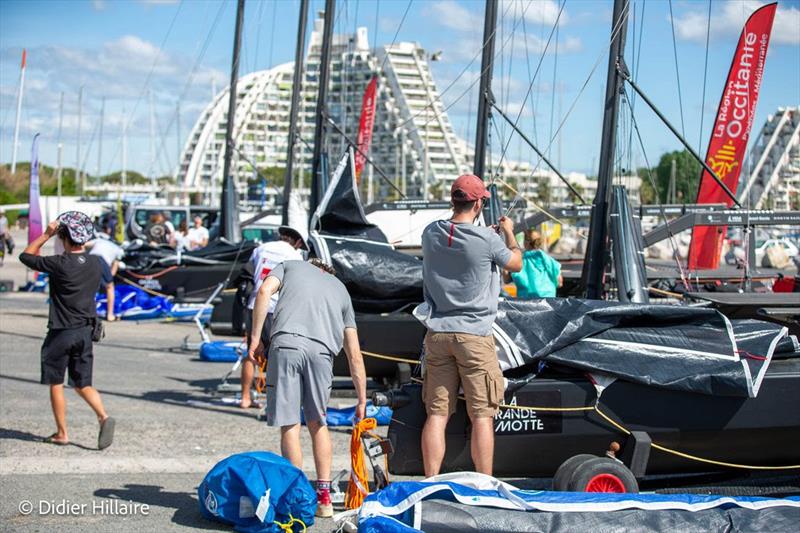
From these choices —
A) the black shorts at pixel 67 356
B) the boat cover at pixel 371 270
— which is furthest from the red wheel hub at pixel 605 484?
the black shorts at pixel 67 356

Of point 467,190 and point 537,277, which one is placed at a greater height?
point 467,190

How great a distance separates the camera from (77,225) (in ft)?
26.0

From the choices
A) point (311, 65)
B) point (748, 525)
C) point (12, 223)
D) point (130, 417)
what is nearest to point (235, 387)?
point (130, 417)

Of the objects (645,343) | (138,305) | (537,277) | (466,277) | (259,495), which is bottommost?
(138,305)

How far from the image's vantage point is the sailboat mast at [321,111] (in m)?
18.5

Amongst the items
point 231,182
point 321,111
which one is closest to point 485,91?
point 321,111

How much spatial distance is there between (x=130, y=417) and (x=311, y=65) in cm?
13120

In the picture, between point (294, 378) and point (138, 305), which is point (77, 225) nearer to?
point (294, 378)

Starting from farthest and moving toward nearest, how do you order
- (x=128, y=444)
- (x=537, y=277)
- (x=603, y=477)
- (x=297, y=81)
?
1. (x=297, y=81)
2. (x=537, y=277)
3. (x=128, y=444)
4. (x=603, y=477)

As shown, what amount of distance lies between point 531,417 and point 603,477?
0.62 meters

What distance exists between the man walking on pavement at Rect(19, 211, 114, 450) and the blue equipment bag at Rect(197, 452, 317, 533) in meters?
2.28

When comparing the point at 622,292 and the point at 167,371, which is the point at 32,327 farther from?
the point at 622,292

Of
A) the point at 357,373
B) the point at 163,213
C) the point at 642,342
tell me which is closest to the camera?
the point at 357,373

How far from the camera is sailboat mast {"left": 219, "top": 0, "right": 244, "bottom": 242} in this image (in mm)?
24156
